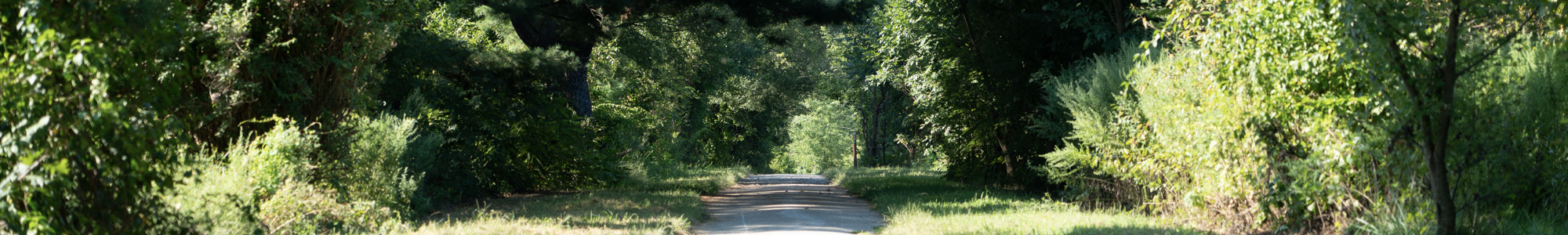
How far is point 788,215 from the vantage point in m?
12.3

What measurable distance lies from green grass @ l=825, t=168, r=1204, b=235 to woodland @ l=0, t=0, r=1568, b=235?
1.62 feet

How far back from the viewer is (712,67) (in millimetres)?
33062

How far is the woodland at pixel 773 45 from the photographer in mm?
5297

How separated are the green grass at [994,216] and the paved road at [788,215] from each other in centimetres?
38

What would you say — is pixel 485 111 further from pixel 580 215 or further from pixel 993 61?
pixel 993 61

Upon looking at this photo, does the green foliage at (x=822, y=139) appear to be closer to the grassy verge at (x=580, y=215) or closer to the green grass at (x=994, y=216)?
the grassy verge at (x=580, y=215)

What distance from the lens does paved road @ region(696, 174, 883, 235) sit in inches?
405

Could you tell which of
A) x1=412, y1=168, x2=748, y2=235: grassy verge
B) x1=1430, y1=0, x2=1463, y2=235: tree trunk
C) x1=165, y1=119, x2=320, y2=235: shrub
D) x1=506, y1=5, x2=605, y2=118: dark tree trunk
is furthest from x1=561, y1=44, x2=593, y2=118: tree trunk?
x1=1430, y1=0, x2=1463, y2=235: tree trunk

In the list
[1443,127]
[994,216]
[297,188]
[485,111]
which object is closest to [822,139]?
[485,111]

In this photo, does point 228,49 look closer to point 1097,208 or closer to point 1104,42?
point 1097,208

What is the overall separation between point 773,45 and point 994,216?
8431 mm

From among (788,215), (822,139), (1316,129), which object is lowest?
(788,215)

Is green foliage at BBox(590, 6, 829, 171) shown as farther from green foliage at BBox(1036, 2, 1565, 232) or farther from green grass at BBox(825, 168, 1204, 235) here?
green foliage at BBox(1036, 2, 1565, 232)

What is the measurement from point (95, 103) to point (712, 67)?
91.8 ft
